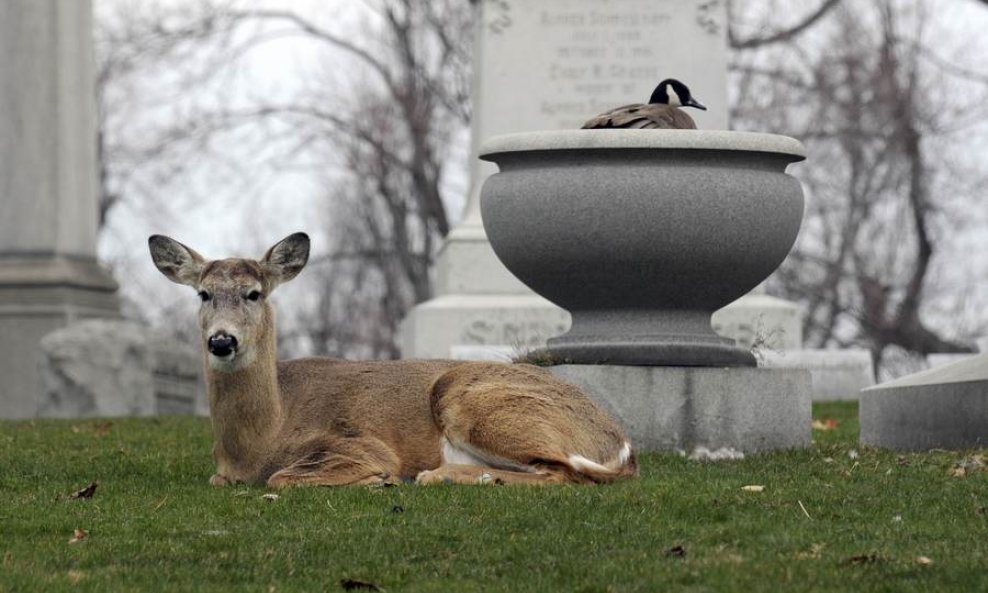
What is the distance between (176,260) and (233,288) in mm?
462

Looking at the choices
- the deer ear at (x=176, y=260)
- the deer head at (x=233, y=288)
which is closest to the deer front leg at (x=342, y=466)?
the deer head at (x=233, y=288)

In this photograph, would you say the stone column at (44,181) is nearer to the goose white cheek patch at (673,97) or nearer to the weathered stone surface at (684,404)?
the goose white cheek patch at (673,97)

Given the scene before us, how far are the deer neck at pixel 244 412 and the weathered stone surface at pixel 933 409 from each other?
417 centimetres

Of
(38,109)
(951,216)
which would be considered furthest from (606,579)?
(951,216)

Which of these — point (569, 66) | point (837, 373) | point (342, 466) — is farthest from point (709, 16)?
point (342, 466)

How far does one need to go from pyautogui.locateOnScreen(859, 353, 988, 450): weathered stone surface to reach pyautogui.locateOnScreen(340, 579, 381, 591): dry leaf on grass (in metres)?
5.75

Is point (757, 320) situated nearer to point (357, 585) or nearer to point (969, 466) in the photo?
point (969, 466)

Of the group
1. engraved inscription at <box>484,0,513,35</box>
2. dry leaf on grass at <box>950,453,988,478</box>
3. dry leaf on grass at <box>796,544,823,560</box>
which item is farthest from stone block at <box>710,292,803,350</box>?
dry leaf on grass at <box>796,544,823,560</box>

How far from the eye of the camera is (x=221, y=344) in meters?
9.52

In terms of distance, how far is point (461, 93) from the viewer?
1428 inches

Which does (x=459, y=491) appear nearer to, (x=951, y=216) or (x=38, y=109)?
(x=38, y=109)

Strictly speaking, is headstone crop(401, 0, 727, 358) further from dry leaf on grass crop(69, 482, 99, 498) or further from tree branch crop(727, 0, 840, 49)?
tree branch crop(727, 0, 840, 49)

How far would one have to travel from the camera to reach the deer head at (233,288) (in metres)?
9.62

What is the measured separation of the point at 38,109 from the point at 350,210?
20134 mm
